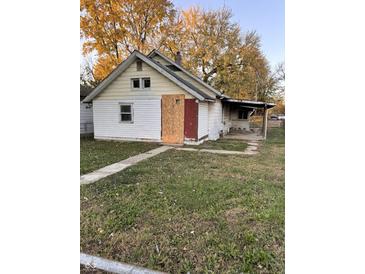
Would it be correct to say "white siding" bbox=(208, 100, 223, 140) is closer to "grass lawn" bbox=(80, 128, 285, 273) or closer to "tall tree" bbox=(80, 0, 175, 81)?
"grass lawn" bbox=(80, 128, 285, 273)

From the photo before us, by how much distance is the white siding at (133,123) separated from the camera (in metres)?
11.1

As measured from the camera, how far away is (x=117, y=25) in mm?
16969

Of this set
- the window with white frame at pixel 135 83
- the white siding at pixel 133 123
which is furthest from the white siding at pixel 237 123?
the window with white frame at pixel 135 83

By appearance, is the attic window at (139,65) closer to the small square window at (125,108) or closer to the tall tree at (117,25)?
the small square window at (125,108)

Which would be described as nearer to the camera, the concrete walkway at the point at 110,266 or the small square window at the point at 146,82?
the concrete walkway at the point at 110,266

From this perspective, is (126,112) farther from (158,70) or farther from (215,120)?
(215,120)

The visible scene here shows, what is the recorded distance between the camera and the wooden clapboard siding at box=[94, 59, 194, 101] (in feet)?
35.1

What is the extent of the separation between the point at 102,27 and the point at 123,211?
657 inches

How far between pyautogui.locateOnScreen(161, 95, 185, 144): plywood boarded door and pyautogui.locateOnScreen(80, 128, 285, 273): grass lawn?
5281 millimetres
